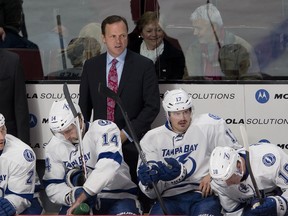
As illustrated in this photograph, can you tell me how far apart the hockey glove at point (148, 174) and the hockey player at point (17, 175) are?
2.56 ft

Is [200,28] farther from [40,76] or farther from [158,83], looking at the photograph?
[40,76]

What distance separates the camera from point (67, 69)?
8.84 metres

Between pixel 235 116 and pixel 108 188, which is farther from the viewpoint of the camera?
pixel 235 116

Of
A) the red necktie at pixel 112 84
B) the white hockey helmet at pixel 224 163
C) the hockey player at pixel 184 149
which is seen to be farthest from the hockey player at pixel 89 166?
the white hockey helmet at pixel 224 163

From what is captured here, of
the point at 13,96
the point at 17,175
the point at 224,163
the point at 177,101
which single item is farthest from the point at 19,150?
the point at 224,163

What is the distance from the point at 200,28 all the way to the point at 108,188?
1.54m

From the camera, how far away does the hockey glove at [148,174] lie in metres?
7.52

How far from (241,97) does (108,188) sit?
4.48ft

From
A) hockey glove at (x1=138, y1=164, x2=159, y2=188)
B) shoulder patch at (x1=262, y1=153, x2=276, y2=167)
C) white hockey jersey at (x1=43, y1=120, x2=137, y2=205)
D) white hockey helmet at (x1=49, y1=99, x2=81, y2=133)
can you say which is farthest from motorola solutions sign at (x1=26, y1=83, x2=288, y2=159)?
shoulder patch at (x1=262, y1=153, x2=276, y2=167)

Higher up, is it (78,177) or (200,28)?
(200,28)

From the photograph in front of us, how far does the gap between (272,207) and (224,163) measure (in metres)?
0.41

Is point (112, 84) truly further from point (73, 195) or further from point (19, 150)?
point (73, 195)

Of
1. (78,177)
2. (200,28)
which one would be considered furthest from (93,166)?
(200,28)

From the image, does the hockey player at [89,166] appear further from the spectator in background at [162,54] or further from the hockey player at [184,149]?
the spectator in background at [162,54]
